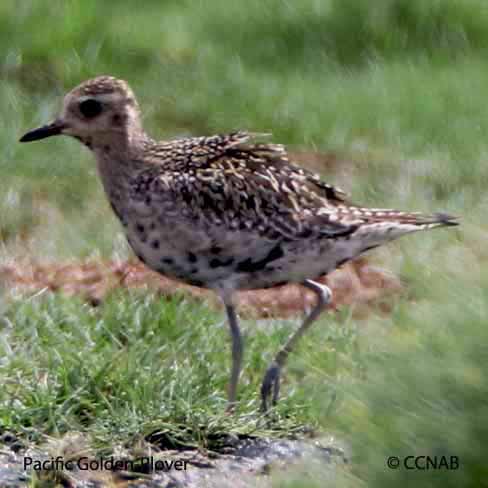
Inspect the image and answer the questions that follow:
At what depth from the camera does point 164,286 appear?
9258mm

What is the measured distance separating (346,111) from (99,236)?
3.35 metres

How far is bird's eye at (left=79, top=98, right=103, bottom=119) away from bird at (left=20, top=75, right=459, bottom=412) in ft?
0.89

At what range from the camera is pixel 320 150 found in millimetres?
12695

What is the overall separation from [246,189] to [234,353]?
32.0 inches

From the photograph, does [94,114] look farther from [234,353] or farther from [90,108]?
[234,353]

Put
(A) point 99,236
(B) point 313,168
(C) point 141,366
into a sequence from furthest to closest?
(B) point 313,168 → (A) point 99,236 → (C) point 141,366

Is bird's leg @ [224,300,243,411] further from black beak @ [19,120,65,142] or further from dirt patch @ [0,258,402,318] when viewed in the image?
black beak @ [19,120,65,142]

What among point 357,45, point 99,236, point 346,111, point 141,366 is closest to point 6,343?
point 141,366

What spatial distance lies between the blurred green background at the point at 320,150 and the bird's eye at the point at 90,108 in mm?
1008

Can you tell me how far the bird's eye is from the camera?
840cm

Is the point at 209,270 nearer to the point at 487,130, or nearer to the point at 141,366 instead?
the point at 141,366

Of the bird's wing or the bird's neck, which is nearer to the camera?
the bird's wing

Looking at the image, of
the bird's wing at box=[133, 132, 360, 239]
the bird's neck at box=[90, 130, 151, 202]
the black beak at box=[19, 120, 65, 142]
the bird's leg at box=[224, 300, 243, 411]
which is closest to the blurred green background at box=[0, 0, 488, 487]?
the bird's leg at box=[224, 300, 243, 411]

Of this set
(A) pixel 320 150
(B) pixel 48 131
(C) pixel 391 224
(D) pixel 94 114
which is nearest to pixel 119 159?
(D) pixel 94 114
